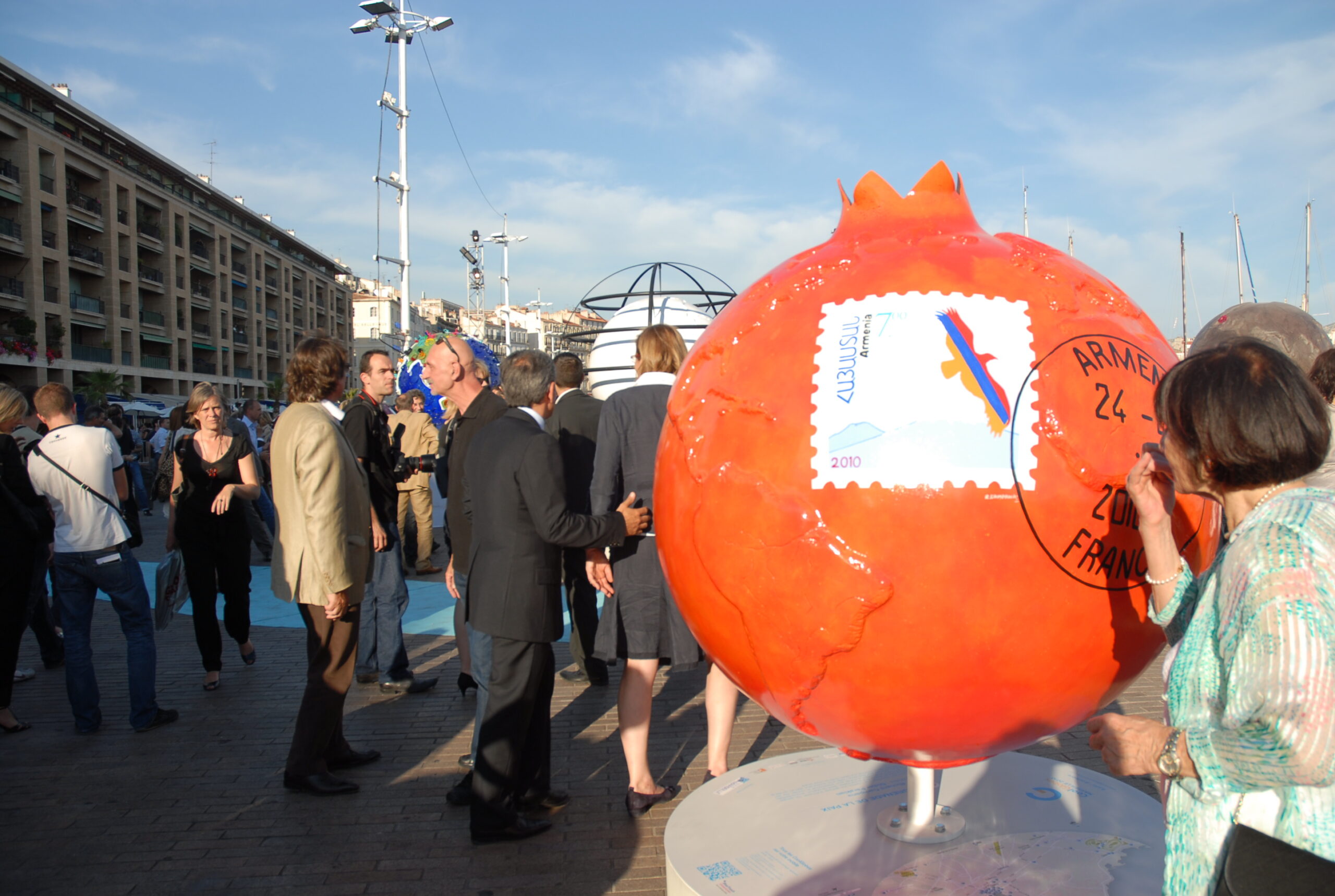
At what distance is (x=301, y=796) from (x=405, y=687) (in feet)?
5.14

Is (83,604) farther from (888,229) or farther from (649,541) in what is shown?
(888,229)

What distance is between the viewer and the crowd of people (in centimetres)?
153

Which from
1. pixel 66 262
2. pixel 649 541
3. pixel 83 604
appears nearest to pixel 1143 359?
pixel 649 541

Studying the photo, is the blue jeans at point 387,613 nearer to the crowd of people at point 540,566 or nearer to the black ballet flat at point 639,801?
the crowd of people at point 540,566

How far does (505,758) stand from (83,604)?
9.98 ft

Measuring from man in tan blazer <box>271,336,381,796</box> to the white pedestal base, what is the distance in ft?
7.00

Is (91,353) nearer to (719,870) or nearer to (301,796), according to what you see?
(301,796)

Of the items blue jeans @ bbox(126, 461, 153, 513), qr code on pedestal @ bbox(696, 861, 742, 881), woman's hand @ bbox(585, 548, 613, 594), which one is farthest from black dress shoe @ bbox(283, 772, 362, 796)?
blue jeans @ bbox(126, 461, 153, 513)

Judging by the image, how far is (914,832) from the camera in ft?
8.26

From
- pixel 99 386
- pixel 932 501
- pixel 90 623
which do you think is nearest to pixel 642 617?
pixel 932 501

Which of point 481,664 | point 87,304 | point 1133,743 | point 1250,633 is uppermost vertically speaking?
point 87,304

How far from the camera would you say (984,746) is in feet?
6.98

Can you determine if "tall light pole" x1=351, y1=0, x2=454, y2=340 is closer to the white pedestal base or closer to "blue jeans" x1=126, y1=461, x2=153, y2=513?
"blue jeans" x1=126, y1=461, x2=153, y2=513

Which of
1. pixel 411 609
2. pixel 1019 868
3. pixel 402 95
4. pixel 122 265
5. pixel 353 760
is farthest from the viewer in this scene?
pixel 122 265
